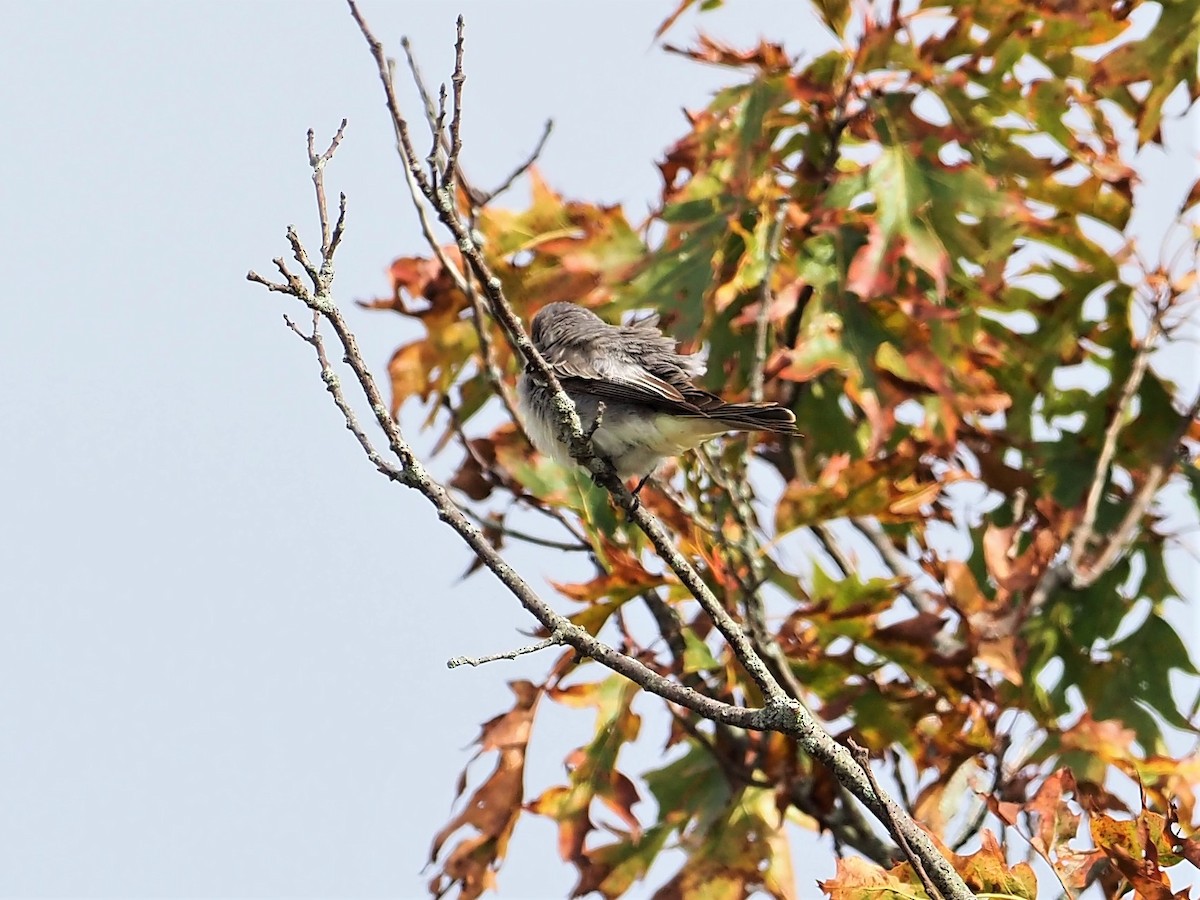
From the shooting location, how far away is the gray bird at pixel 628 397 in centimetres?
436

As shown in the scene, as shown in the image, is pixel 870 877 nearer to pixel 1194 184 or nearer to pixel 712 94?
pixel 712 94

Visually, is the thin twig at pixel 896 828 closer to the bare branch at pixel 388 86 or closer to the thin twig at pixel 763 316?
the bare branch at pixel 388 86

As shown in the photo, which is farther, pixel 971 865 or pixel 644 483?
pixel 644 483

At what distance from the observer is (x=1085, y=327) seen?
18.0ft

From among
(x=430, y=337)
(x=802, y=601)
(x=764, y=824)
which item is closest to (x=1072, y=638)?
(x=802, y=601)

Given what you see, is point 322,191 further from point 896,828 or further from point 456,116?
point 896,828

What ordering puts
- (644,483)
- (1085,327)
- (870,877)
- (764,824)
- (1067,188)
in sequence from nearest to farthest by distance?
(870,877) → (764,824) → (644,483) → (1067,188) → (1085,327)

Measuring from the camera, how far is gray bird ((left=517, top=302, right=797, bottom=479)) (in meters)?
4.36

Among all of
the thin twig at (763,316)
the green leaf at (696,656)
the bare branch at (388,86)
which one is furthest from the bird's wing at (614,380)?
the bare branch at (388,86)

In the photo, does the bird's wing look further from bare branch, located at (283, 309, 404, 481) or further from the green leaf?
bare branch, located at (283, 309, 404, 481)

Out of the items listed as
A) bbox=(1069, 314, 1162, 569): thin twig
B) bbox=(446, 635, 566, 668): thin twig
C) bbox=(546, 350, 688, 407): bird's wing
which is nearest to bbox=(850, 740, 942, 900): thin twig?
bbox=(446, 635, 566, 668): thin twig

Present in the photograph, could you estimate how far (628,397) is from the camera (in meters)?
4.68

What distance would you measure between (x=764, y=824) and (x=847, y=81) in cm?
233

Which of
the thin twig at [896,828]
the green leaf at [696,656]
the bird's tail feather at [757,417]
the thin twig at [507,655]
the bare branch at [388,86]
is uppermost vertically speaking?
the bare branch at [388,86]
